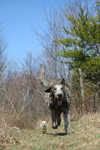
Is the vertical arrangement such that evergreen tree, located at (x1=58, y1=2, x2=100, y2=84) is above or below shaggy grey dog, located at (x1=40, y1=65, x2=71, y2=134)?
above

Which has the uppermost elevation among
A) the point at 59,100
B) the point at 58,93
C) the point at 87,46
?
the point at 87,46

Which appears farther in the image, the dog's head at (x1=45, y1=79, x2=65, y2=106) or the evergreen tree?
the evergreen tree

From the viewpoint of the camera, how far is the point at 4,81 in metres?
22.2

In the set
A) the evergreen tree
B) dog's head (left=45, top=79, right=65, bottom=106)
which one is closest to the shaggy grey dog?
dog's head (left=45, top=79, right=65, bottom=106)

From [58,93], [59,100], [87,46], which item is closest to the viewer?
[58,93]

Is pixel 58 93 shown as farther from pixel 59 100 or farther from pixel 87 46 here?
pixel 87 46

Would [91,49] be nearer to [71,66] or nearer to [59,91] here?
[71,66]

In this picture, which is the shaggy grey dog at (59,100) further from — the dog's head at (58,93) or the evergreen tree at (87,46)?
the evergreen tree at (87,46)

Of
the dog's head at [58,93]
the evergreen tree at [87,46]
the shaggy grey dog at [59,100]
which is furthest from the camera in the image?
the evergreen tree at [87,46]

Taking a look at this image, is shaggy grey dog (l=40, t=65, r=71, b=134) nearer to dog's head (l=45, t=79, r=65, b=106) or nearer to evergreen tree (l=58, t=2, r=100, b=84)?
dog's head (l=45, t=79, r=65, b=106)

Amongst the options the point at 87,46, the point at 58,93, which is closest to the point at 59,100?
the point at 58,93

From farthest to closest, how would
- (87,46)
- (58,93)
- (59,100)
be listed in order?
(87,46), (59,100), (58,93)

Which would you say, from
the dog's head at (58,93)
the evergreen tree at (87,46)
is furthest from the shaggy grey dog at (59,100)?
the evergreen tree at (87,46)

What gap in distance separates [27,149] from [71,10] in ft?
44.9
